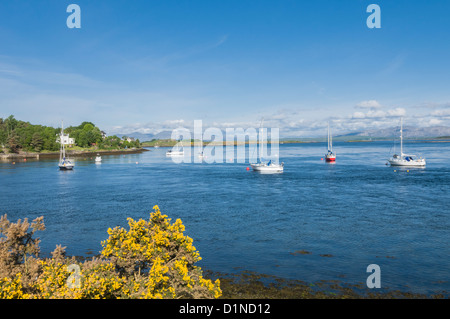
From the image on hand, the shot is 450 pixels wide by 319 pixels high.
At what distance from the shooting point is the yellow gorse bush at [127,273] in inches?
497

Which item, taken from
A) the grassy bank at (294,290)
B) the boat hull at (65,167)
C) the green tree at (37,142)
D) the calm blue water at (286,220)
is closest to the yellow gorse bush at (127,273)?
the grassy bank at (294,290)

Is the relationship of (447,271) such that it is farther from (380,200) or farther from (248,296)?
(380,200)

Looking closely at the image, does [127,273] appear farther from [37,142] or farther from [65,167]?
[37,142]

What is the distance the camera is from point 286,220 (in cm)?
3938

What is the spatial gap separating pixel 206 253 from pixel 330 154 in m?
112

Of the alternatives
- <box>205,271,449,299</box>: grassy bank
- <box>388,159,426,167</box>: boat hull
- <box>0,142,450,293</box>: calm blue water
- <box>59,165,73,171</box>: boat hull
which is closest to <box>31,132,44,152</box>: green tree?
<box>59,165,73,171</box>: boat hull

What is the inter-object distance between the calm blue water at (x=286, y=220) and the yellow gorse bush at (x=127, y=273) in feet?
32.7

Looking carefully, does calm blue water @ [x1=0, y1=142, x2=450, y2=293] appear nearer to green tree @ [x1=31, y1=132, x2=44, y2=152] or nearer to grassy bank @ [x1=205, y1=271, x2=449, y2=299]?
grassy bank @ [x1=205, y1=271, x2=449, y2=299]

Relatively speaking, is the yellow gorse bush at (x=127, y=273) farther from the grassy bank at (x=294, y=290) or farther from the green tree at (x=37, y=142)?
the green tree at (x=37, y=142)

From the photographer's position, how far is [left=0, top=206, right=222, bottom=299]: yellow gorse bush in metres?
12.6

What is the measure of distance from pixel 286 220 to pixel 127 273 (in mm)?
26495

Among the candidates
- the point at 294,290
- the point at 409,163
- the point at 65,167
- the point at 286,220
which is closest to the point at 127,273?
the point at 294,290

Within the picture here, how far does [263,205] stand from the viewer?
48781 millimetres
